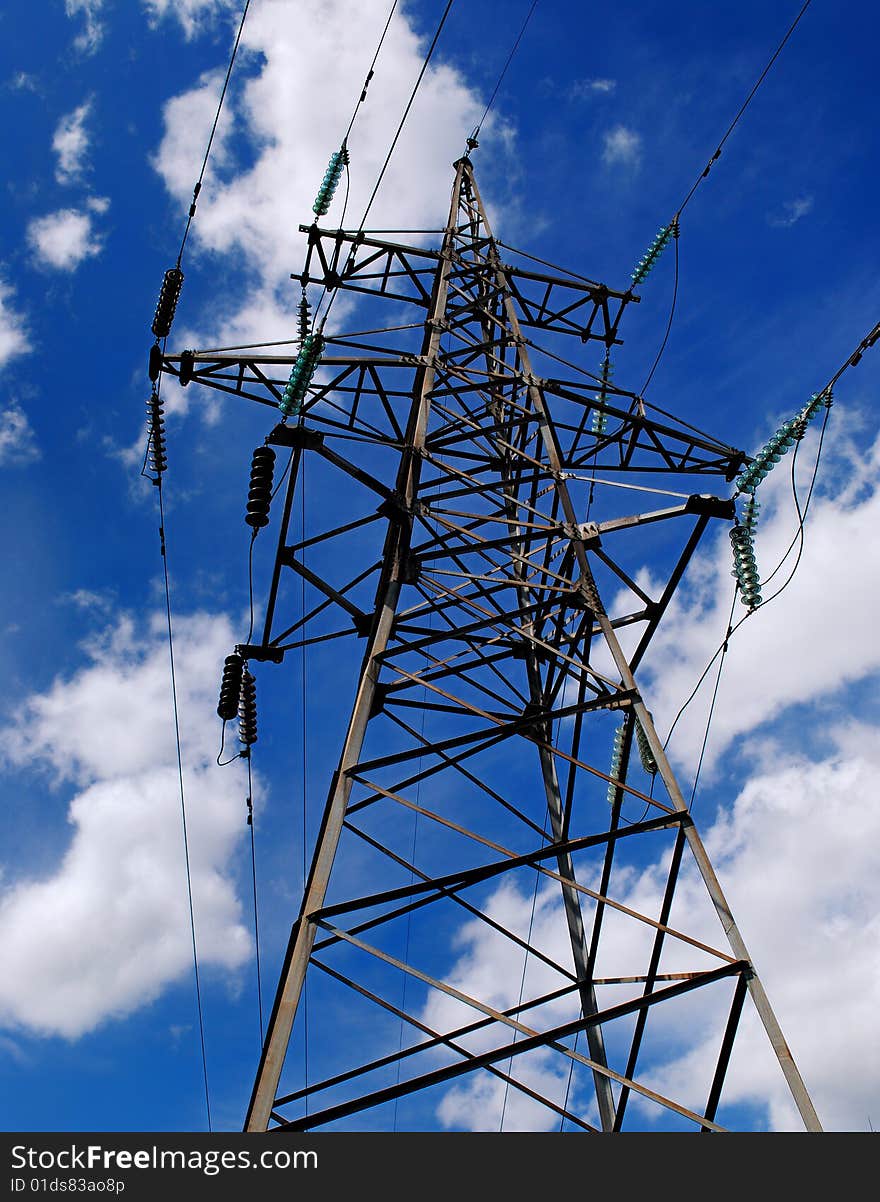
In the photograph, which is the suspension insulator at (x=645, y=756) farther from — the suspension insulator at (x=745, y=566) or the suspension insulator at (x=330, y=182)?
the suspension insulator at (x=330, y=182)

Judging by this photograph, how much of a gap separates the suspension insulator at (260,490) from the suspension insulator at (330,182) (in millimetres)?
7100

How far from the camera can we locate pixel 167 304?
1209 centimetres

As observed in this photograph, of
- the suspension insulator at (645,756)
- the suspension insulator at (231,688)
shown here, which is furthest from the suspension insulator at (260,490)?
the suspension insulator at (645,756)

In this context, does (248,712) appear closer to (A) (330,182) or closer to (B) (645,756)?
(B) (645,756)

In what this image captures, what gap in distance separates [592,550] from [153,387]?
19.7 feet

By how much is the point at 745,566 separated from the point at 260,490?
5.31 meters

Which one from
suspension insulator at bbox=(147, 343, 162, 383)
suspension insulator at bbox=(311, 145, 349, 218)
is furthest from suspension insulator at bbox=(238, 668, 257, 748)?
suspension insulator at bbox=(311, 145, 349, 218)

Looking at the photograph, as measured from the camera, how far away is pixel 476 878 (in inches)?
283

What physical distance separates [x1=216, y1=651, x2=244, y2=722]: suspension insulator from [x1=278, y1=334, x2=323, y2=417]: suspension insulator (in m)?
2.90

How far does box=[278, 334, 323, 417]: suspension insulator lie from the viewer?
9.92m

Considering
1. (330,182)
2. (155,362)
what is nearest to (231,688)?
(155,362)

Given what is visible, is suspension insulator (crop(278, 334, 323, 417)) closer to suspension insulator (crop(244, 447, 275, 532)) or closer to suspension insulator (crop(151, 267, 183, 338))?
suspension insulator (crop(244, 447, 275, 532))
